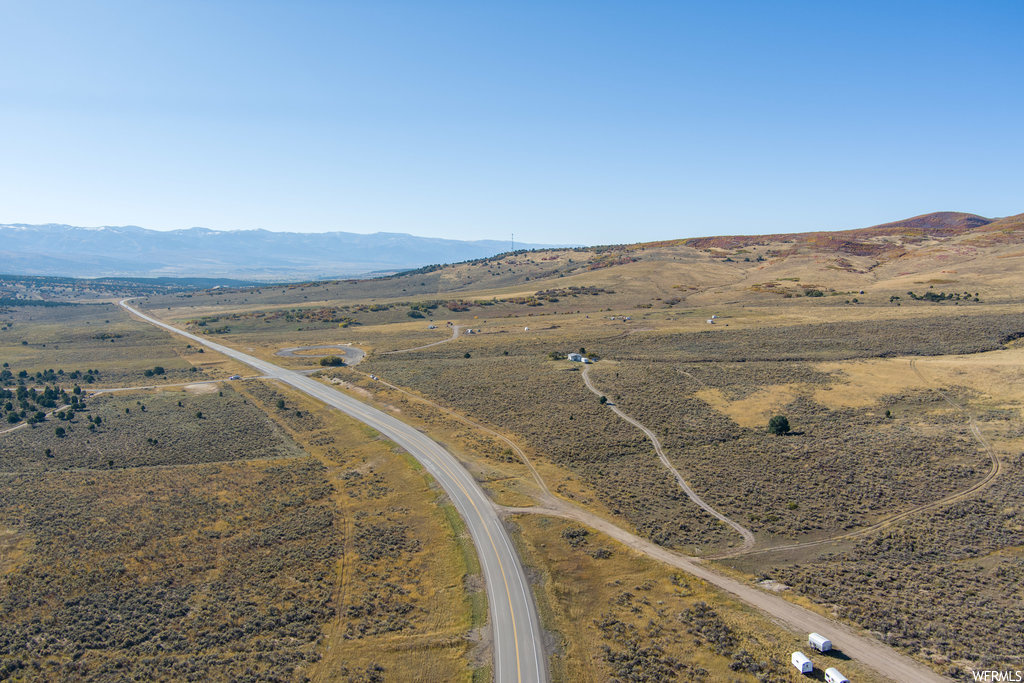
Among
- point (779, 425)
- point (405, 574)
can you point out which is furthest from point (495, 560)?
point (779, 425)

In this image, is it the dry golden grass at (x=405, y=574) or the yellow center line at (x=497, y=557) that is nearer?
the dry golden grass at (x=405, y=574)

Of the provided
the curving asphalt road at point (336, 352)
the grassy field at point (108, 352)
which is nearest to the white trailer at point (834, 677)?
the curving asphalt road at point (336, 352)

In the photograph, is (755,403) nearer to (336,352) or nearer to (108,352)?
(336,352)

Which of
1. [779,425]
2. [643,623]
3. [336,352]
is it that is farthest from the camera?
[336,352]

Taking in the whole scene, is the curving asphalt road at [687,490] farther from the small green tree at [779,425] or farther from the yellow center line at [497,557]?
the yellow center line at [497,557]

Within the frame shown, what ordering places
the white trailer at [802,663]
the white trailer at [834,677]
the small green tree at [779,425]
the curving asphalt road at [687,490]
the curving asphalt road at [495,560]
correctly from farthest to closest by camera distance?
the small green tree at [779,425] → the curving asphalt road at [687,490] → the curving asphalt road at [495,560] → the white trailer at [802,663] → the white trailer at [834,677]

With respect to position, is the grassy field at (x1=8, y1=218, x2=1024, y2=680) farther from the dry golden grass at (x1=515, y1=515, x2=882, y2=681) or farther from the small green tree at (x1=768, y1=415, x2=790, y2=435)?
the small green tree at (x1=768, y1=415, x2=790, y2=435)

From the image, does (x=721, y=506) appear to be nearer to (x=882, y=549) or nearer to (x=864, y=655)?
(x=882, y=549)
